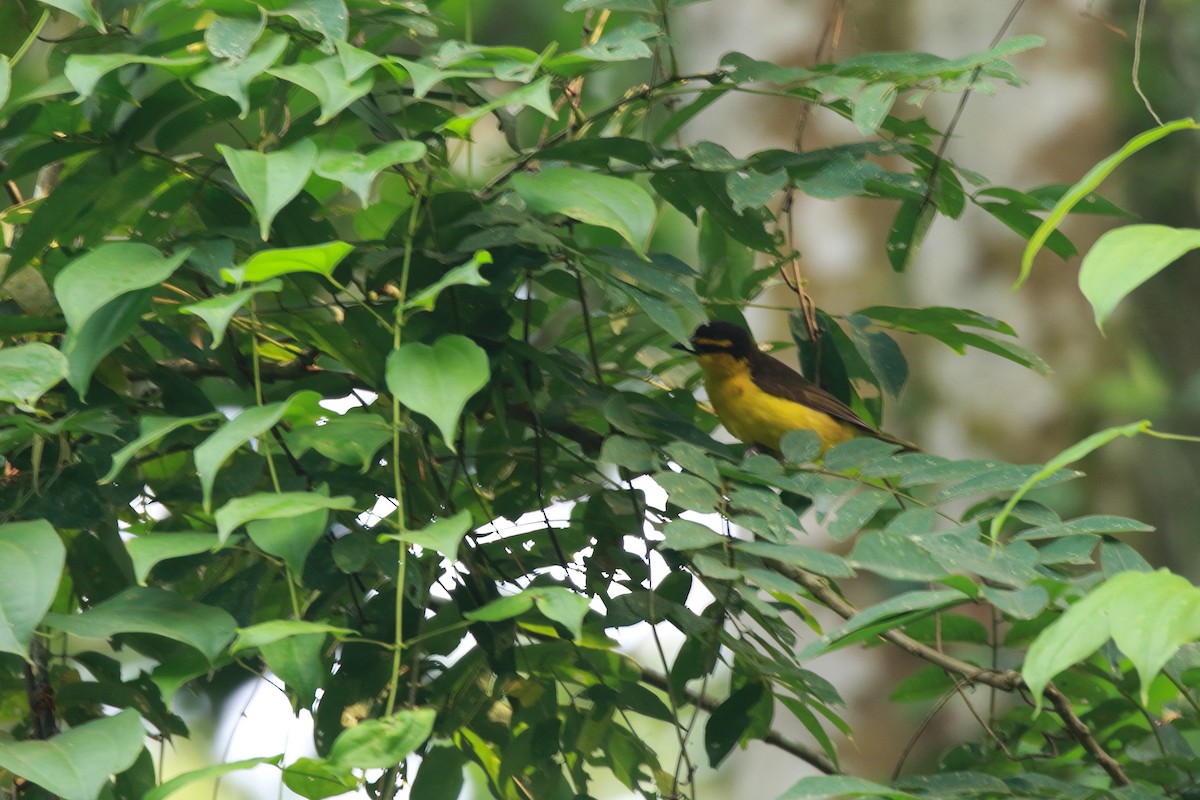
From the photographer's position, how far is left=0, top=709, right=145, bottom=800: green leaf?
1324 mm

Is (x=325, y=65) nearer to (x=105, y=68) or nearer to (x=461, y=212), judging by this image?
(x=105, y=68)

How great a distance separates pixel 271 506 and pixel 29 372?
41 centimetres

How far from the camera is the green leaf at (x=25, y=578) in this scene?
1341 millimetres

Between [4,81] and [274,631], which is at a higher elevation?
[4,81]

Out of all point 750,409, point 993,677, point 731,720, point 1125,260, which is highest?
point 1125,260

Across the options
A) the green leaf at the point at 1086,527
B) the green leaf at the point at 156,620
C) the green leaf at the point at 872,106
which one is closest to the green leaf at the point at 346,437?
the green leaf at the point at 156,620

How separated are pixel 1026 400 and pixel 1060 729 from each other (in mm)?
2083

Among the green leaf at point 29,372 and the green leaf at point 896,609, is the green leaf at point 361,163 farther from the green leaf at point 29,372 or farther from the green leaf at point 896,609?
the green leaf at point 896,609

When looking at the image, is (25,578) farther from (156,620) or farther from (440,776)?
(440,776)

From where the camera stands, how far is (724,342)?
13.6ft

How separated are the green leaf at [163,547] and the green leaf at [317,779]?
259mm

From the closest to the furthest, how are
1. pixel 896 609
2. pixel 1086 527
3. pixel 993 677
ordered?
pixel 896 609 → pixel 1086 527 → pixel 993 677

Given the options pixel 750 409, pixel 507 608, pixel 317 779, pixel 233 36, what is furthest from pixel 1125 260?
pixel 750 409

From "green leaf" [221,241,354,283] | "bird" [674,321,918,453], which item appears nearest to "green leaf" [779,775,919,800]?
"green leaf" [221,241,354,283]
